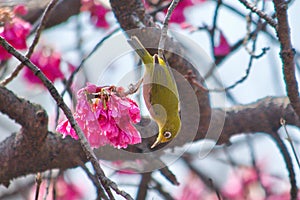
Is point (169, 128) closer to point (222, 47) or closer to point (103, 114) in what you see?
point (103, 114)

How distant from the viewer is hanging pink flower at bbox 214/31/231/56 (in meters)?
3.51

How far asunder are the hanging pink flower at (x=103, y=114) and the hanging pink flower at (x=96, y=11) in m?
1.76

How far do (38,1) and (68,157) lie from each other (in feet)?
4.75

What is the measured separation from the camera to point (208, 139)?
114 inches

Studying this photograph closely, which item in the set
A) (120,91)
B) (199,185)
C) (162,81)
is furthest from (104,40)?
(199,185)

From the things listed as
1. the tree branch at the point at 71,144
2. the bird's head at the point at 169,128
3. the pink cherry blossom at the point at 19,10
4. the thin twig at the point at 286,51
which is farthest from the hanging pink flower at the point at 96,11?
the bird's head at the point at 169,128

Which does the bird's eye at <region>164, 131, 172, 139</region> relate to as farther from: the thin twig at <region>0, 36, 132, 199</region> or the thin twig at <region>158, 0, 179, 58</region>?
the thin twig at <region>0, 36, 132, 199</region>

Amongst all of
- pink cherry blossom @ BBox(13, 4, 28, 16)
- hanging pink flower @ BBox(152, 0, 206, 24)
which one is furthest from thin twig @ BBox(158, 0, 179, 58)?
hanging pink flower @ BBox(152, 0, 206, 24)

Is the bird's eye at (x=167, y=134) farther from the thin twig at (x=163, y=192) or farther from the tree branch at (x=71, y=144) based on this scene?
the thin twig at (x=163, y=192)

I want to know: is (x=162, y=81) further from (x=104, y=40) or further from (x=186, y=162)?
(x=186, y=162)

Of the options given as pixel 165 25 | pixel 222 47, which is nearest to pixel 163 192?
pixel 222 47

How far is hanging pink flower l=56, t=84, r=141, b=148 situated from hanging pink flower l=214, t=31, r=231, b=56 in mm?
1659

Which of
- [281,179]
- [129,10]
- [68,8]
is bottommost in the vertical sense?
[281,179]

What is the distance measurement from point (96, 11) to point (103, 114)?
2.04m
